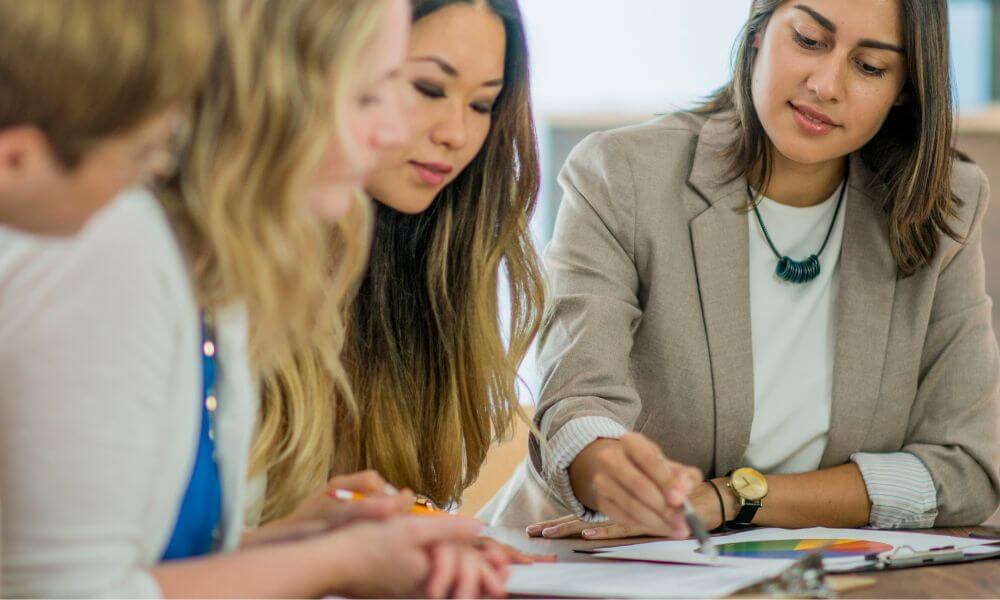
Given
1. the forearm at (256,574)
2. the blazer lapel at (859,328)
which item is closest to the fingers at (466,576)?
the forearm at (256,574)

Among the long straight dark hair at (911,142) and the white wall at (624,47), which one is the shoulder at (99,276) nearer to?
the long straight dark hair at (911,142)

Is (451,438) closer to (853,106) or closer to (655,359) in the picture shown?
(655,359)

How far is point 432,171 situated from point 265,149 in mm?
606

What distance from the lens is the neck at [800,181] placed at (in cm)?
190

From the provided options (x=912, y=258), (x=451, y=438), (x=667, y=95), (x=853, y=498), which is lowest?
(x=853, y=498)

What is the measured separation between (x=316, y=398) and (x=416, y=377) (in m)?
0.27

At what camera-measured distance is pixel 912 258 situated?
1.84 meters

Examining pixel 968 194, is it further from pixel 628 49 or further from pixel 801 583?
pixel 628 49

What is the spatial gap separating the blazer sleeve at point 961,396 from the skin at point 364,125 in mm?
1111

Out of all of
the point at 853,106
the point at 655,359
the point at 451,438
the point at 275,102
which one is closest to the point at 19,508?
the point at 275,102

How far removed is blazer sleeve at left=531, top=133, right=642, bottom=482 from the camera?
1.68m

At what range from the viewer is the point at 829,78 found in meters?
1.70

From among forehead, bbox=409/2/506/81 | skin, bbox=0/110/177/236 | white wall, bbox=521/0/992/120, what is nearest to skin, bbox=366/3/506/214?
forehead, bbox=409/2/506/81

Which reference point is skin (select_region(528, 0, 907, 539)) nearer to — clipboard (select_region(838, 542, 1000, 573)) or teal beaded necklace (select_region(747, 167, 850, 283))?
teal beaded necklace (select_region(747, 167, 850, 283))
